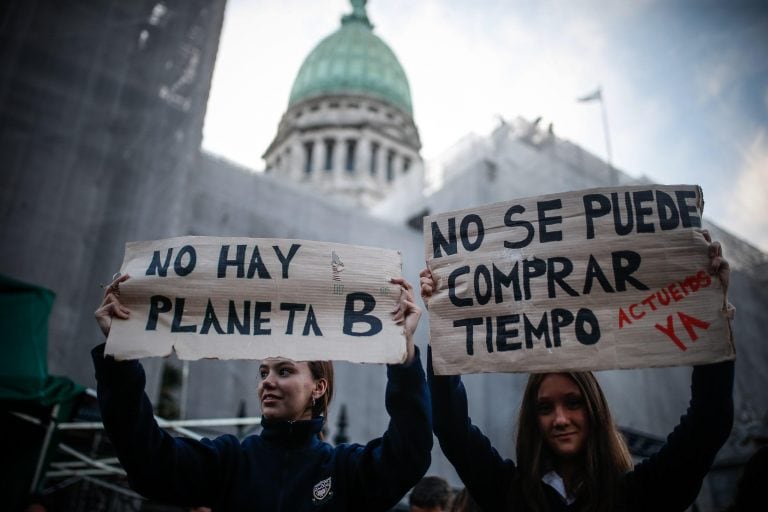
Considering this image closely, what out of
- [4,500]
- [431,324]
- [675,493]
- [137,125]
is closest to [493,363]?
[431,324]

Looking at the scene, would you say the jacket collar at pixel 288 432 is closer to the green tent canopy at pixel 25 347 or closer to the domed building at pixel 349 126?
the green tent canopy at pixel 25 347

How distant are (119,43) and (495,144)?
14.1m

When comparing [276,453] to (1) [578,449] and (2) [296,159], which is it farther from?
(2) [296,159]

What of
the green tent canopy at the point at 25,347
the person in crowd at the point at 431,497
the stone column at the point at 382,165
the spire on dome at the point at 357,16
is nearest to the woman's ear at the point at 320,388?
the person in crowd at the point at 431,497

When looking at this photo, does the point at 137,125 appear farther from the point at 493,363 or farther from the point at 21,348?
the point at 493,363

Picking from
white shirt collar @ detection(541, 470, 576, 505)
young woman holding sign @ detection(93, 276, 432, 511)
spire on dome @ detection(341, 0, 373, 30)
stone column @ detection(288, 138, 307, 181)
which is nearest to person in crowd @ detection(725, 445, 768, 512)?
white shirt collar @ detection(541, 470, 576, 505)

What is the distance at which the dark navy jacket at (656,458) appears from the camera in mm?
2188

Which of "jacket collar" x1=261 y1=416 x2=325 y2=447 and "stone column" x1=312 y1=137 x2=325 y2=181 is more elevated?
"stone column" x1=312 y1=137 x2=325 y2=181

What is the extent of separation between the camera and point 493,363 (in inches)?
94.3

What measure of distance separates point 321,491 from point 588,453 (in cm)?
103

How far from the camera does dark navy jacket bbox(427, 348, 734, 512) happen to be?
7.18ft

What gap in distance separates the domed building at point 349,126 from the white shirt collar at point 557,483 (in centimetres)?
3769

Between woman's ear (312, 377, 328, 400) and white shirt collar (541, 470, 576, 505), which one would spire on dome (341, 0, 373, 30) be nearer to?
woman's ear (312, 377, 328, 400)

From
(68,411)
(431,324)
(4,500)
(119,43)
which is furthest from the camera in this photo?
(119,43)
